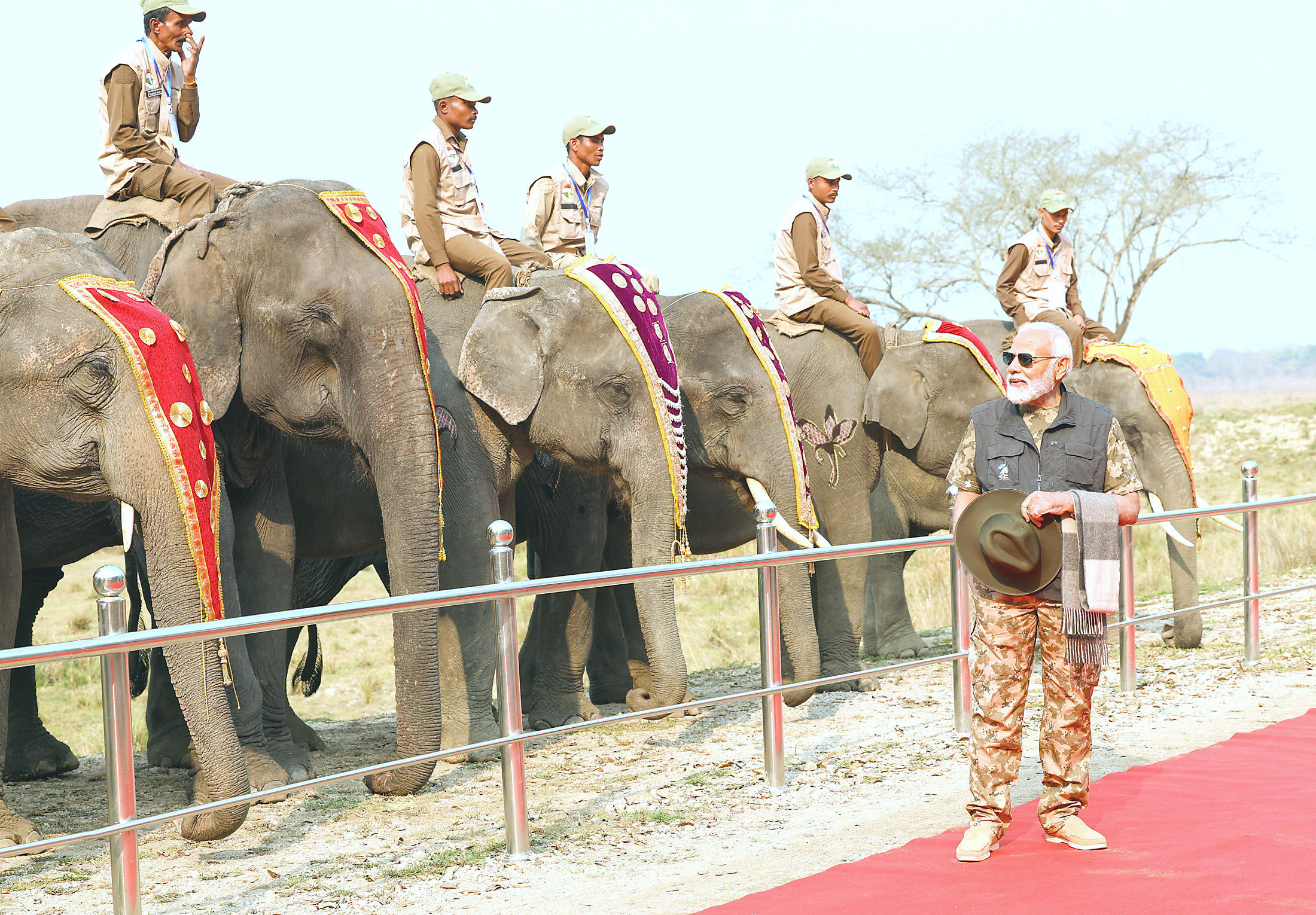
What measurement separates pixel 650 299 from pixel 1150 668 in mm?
3876

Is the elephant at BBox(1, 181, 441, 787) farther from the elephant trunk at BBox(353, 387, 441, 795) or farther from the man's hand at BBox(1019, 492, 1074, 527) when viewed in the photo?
the man's hand at BBox(1019, 492, 1074, 527)

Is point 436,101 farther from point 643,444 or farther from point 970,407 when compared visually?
point 970,407

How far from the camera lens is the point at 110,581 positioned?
4.14 meters

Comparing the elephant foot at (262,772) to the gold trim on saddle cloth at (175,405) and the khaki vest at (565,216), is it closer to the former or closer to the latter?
the gold trim on saddle cloth at (175,405)

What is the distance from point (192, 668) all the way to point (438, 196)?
367 centimetres

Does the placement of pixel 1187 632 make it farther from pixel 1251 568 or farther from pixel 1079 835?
pixel 1079 835

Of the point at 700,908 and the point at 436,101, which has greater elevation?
the point at 436,101

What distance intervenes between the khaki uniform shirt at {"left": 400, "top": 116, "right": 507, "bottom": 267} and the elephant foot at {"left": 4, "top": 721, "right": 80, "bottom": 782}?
10.4 feet

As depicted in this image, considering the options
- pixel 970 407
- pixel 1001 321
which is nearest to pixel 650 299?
pixel 970 407

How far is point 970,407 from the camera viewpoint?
10.3 metres

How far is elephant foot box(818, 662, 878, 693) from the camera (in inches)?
356

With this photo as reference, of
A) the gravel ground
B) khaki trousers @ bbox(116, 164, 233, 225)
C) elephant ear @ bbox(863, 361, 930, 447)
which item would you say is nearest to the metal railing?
the gravel ground

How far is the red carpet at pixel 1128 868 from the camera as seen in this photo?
434 centimetres

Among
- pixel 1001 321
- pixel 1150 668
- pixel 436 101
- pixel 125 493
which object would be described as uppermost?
pixel 436 101
